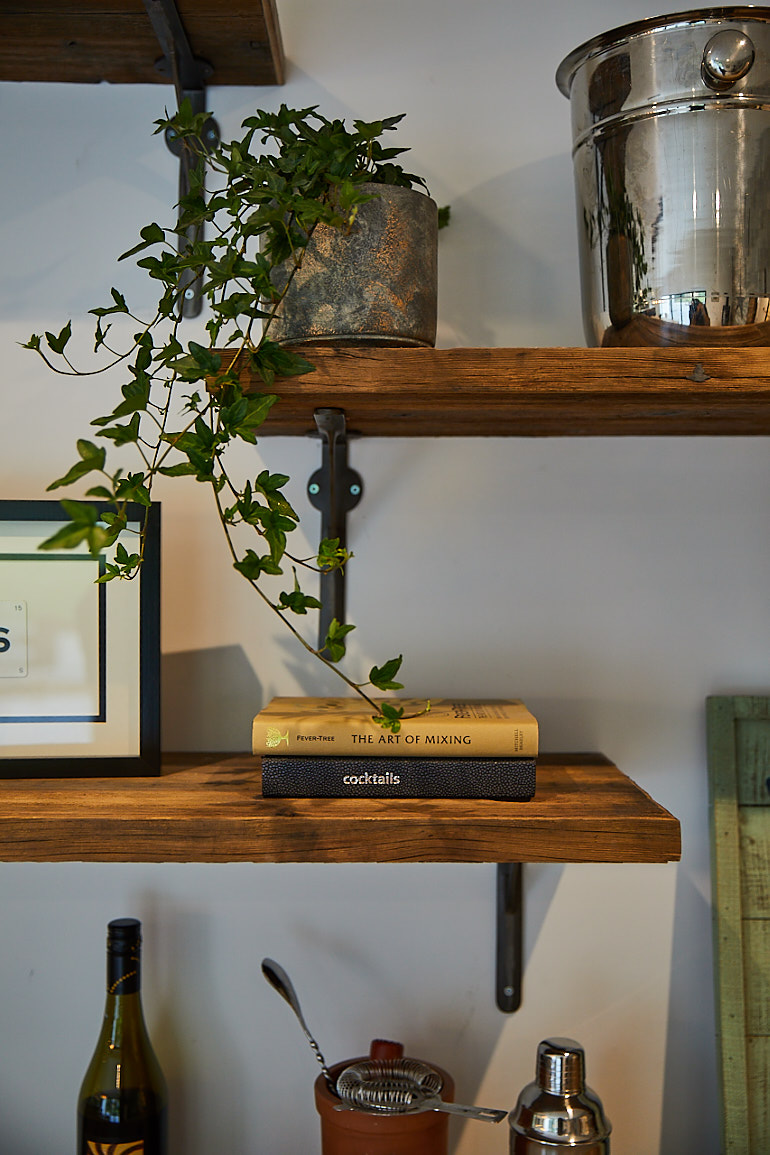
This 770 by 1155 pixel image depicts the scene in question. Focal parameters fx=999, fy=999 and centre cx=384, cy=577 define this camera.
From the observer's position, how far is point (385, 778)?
0.81 m

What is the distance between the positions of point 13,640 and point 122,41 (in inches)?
23.2

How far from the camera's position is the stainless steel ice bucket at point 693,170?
76cm

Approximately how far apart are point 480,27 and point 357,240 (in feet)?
1.29

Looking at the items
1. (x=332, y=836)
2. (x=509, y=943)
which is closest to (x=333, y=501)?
(x=332, y=836)

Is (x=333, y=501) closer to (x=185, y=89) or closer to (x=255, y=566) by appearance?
(x=255, y=566)

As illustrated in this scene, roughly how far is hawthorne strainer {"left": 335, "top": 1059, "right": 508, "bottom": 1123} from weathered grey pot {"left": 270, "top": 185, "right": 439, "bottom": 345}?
64 cm

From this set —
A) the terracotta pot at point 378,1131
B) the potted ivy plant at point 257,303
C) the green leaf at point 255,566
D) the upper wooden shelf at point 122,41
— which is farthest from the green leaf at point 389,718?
the upper wooden shelf at point 122,41

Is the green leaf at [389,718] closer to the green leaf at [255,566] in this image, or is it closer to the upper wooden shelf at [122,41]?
the green leaf at [255,566]

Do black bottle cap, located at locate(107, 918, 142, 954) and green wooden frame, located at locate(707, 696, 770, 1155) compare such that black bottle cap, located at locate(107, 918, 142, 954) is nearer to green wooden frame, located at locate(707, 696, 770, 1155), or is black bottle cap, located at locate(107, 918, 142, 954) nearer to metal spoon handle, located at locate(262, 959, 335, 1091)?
metal spoon handle, located at locate(262, 959, 335, 1091)

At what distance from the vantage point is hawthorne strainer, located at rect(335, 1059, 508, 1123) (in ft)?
2.79

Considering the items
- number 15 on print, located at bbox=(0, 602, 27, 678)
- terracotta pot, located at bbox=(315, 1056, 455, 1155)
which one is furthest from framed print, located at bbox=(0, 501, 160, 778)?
terracotta pot, located at bbox=(315, 1056, 455, 1155)

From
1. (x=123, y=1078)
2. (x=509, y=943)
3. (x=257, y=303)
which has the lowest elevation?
(x=123, y=1078)

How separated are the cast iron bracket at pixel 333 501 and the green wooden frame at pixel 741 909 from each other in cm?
39

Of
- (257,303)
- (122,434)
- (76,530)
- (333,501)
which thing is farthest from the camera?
(333,501)
